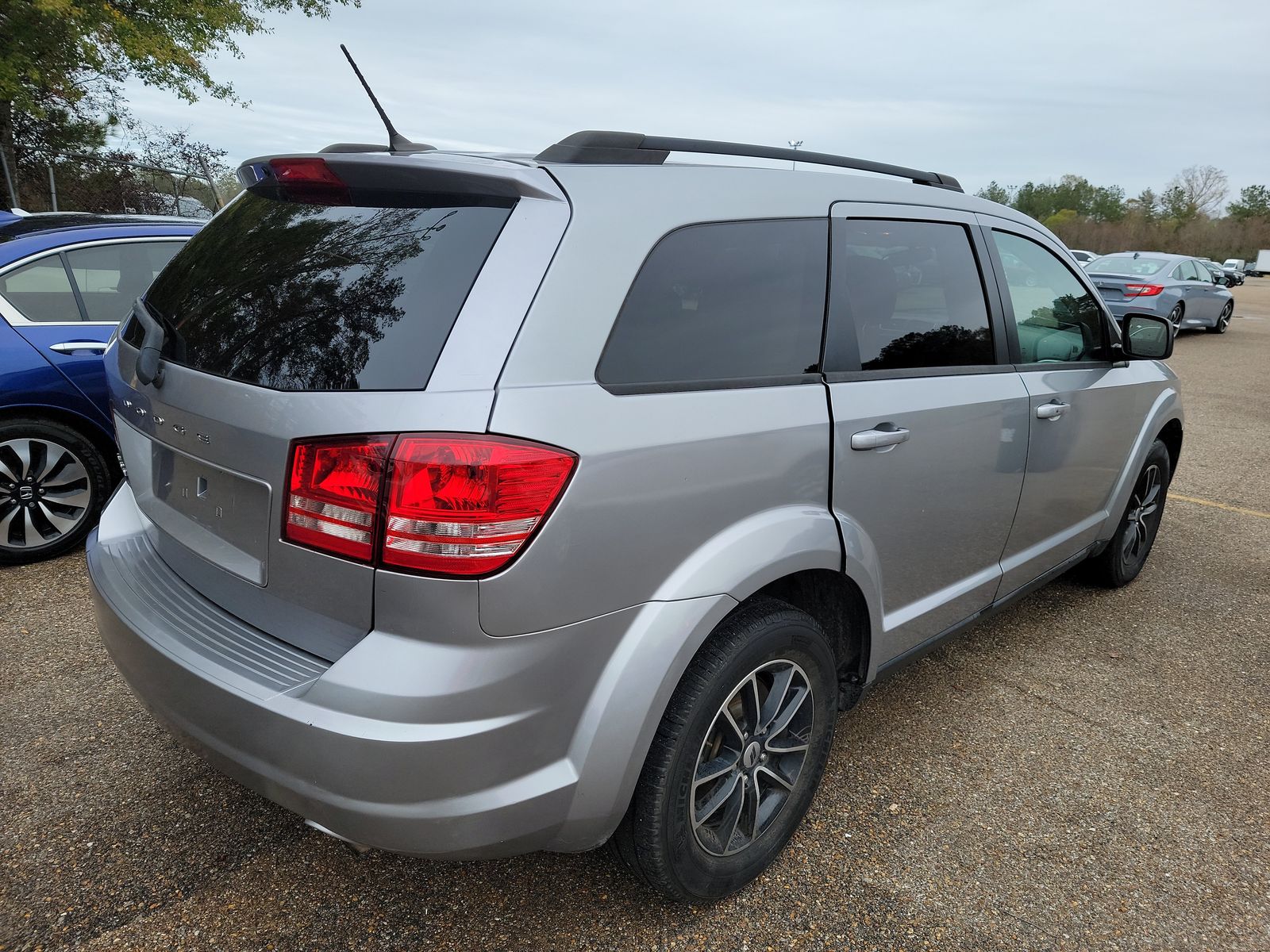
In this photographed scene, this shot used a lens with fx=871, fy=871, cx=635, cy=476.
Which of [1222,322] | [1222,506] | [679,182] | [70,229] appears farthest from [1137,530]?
[1222,322]

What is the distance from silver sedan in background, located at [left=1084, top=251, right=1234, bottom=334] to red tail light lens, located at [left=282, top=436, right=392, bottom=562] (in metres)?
14.6

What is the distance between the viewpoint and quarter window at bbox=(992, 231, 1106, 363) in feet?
9.92

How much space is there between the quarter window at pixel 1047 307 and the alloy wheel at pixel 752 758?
1.54 metres

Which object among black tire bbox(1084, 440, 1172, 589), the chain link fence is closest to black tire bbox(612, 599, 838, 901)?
black tire bbox(1084, 440, 1172, 589)

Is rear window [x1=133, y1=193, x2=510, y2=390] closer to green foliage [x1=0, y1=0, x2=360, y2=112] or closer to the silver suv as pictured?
the silver suv

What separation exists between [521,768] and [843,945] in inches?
39.0

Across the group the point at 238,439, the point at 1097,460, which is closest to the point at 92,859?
the point at 238,439

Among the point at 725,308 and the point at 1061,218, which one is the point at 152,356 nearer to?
the point at 725,308

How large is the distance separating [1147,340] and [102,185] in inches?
654

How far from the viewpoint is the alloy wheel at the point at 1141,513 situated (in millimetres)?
4160

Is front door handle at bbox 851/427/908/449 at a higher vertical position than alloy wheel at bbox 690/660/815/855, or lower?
higher

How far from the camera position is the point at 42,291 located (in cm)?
399

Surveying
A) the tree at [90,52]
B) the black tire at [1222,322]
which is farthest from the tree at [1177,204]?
the tree at [90,52]

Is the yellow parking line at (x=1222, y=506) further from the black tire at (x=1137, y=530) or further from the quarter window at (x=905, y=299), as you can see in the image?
the quarter window at (x=905, y=299)
